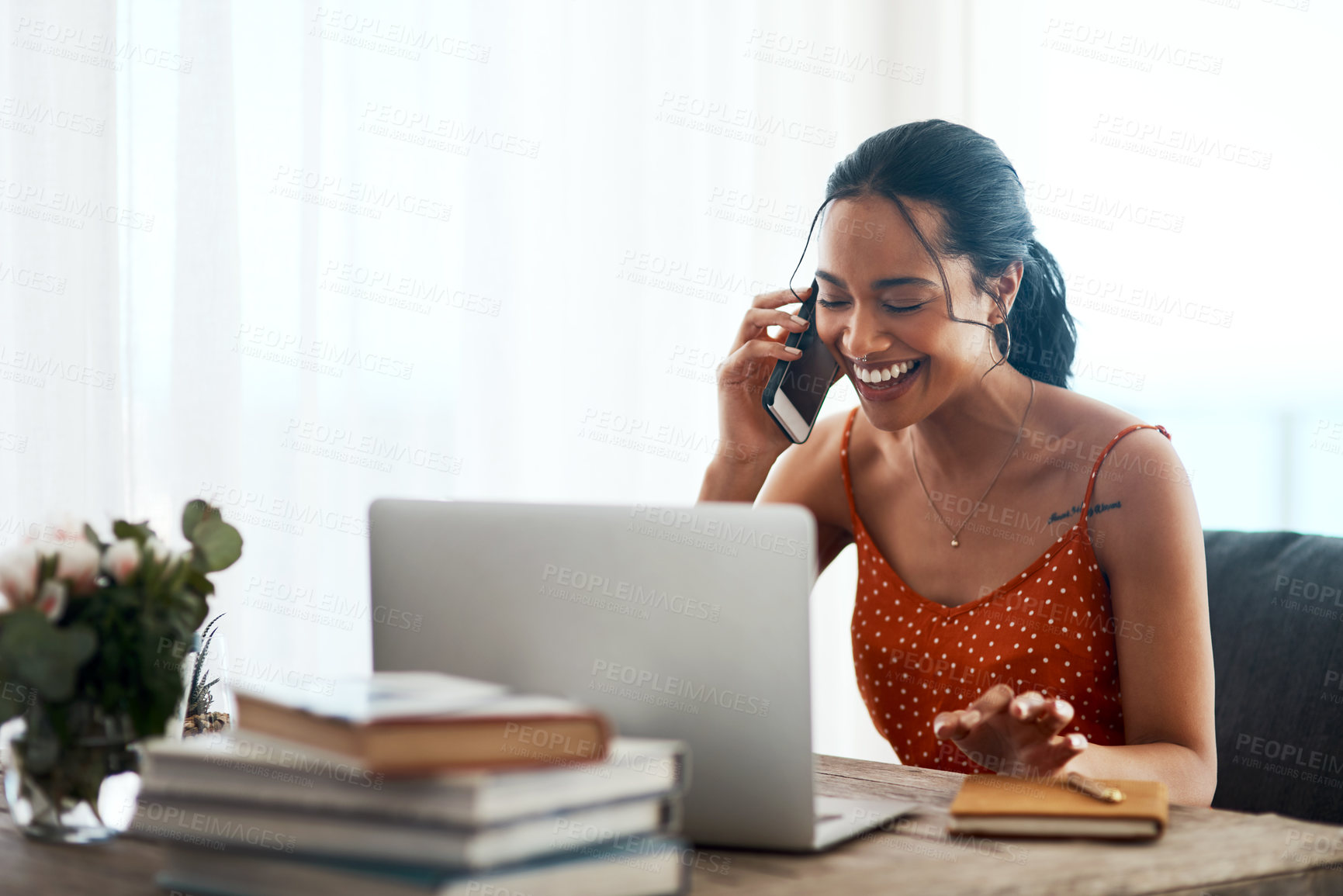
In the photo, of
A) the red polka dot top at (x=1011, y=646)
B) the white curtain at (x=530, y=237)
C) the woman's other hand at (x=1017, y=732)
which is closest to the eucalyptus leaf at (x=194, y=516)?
the woman's other hand at (x=1017, y=732)

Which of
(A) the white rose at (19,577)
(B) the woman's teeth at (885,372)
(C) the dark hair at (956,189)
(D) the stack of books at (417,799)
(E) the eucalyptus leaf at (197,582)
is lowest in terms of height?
(D) the stack of books at (417,799)

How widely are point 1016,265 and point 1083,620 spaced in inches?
18.6

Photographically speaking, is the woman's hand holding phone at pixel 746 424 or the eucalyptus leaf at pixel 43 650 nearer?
the eucalyptus leaf at pixel 43 650

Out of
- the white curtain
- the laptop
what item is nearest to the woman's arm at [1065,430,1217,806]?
the laptop

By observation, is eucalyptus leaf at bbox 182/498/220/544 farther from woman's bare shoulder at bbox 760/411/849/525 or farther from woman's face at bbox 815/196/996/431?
woman's bare shoulder at bbox 760/411/849/525

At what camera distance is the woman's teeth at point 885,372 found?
4.68 feet

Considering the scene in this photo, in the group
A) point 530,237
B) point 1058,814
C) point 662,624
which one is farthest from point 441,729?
point 530,237

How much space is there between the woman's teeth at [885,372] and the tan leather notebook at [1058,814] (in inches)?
26.3

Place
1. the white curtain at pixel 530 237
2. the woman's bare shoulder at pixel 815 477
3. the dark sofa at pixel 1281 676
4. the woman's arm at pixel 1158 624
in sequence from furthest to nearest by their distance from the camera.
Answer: the white curtain at pixel 530 237
the woman's bare shoulder at pixel 815 477
the dark sofa at pixel 1281 676
the woman's arm at pixel 1158 624

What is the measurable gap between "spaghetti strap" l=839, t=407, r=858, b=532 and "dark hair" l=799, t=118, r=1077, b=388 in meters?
0.27

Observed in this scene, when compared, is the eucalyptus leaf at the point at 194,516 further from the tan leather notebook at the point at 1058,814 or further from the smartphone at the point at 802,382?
the smartphone at the point at 802,382

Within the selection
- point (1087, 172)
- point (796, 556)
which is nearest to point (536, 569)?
point (796, 556)

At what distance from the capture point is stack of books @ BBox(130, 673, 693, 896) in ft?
1.89

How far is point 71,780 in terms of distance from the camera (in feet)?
2.61
